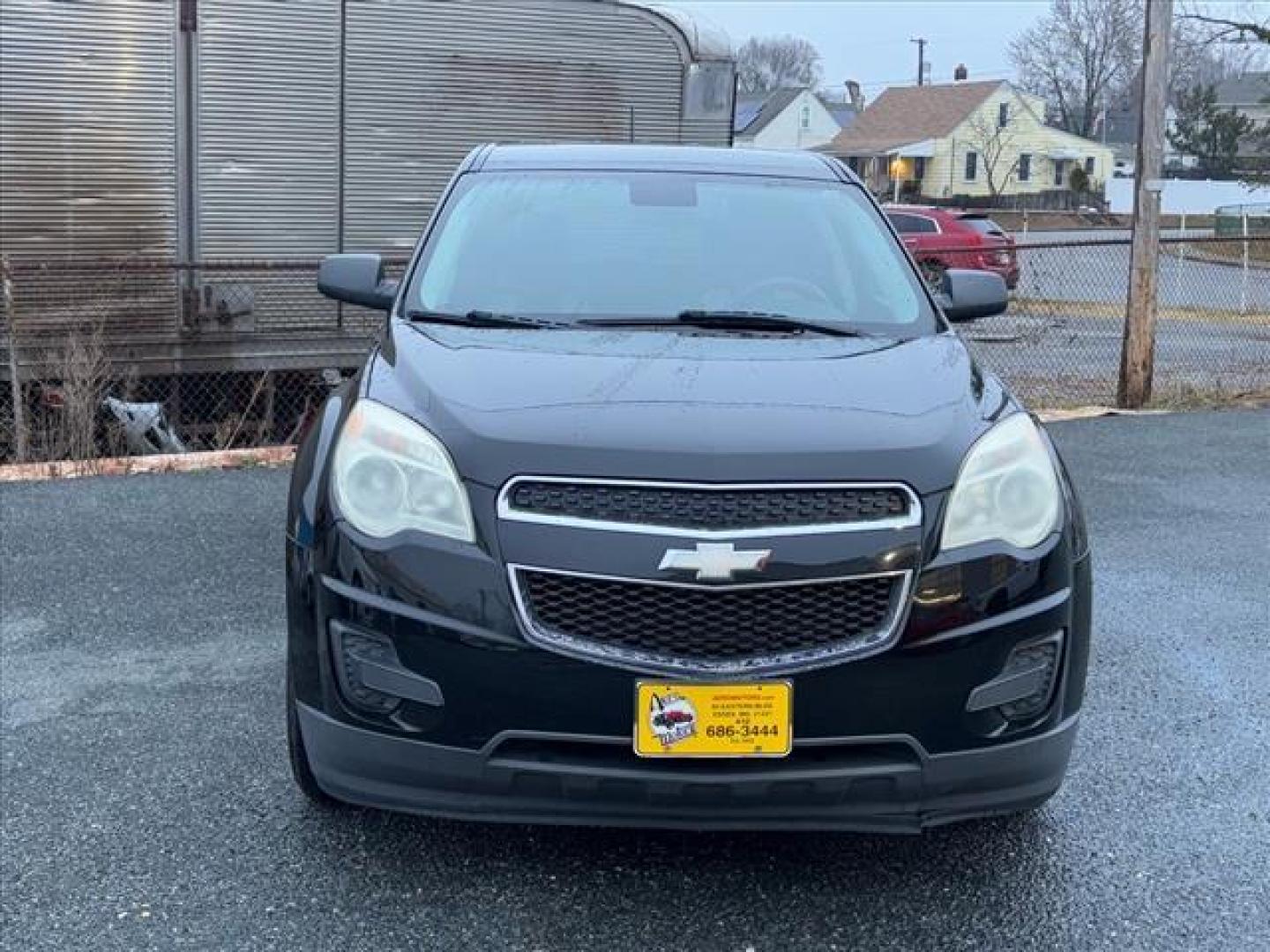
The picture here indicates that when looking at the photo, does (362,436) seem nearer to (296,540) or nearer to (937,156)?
(296,540)

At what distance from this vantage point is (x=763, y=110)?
7338 cm

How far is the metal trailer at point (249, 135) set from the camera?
8438 millimetres

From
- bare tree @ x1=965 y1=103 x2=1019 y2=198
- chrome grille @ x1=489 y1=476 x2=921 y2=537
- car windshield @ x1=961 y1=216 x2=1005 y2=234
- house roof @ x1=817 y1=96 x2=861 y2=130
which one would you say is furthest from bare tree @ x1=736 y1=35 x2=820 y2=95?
chrome grille @ x1=489 y1=476 x2=921 y2=537

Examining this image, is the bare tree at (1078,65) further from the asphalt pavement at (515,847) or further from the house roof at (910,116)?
the asphalt pavement at (515,847)

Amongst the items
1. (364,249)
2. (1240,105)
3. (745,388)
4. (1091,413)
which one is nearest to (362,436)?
→ (745,388)

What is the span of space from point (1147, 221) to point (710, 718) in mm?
8657

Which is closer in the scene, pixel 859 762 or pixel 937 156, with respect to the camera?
pixel 859 762

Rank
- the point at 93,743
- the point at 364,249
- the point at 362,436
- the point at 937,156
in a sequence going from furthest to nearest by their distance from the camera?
the point at 937,156
the point at 364,249
the point at 93,743
the point at 362,436

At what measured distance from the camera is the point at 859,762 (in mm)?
2844

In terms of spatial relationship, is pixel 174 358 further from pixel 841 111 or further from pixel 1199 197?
pixel 841 111

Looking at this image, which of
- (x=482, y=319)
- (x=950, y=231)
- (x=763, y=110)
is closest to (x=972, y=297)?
(x=482, y=319)

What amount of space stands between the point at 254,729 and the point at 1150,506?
4.96 m

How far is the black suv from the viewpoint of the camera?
9.09 ft

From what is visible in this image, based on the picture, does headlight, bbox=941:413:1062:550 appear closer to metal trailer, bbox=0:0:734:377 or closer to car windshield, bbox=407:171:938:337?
car windshield, bbox=407:171:938:337
